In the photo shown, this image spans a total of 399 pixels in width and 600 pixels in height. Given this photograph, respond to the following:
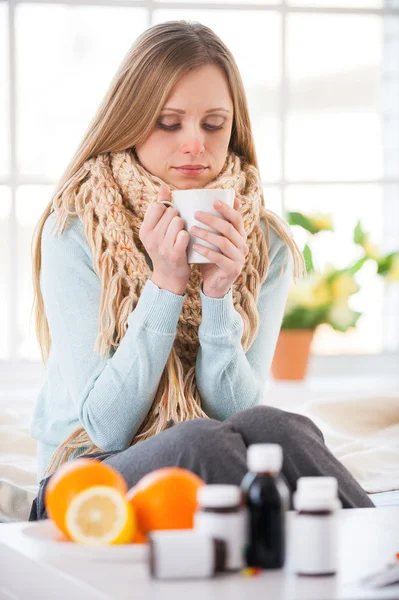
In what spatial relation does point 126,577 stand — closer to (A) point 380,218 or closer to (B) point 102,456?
(B) point 102,456

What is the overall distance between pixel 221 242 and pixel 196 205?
0.08 metres

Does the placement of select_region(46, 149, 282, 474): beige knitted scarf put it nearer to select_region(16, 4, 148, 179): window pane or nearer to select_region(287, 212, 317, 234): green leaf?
select_region(287, 212, 317, 234): green leaf

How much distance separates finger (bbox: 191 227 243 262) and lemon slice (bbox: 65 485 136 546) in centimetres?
60

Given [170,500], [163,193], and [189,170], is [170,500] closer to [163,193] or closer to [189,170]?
[163,193]

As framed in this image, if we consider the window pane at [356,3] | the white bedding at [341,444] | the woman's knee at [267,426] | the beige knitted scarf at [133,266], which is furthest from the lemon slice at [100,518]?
the window pane at [356,3]

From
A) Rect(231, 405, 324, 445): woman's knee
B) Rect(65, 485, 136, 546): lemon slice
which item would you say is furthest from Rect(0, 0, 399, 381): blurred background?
Rect(65, 485, 136, 546): lemon slice

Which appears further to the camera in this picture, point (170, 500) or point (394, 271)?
point (394, 271)

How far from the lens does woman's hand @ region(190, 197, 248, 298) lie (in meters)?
1.58

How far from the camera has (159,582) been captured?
1.01m

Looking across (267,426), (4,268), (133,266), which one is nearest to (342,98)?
(4,268)

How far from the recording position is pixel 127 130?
6.23 ft

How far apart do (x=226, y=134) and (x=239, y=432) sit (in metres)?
0.72

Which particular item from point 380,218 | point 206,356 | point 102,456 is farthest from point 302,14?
point 102,456

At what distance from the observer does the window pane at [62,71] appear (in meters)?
3.26
